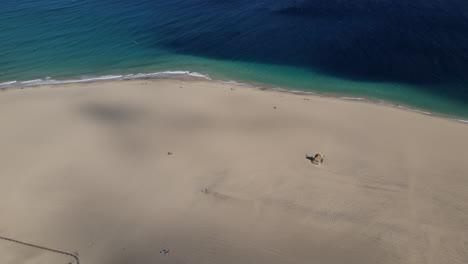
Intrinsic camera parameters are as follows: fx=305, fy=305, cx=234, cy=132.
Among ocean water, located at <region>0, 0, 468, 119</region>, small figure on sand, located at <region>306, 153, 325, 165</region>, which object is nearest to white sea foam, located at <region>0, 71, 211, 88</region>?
ocean water, located at <region>0, 0, 468, 119</region>

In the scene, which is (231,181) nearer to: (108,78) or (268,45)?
(108,78)

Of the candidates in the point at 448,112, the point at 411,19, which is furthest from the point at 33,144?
the point at 411,19

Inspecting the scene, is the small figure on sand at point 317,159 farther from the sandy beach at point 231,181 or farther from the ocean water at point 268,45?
the ocean water at point 268,45

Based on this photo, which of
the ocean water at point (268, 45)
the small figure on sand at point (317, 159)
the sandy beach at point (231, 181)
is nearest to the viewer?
the sandy beach at point (231, 181)

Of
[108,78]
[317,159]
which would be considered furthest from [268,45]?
[317,159]

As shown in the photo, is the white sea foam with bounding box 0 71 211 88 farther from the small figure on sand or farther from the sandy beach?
the small figure on sand

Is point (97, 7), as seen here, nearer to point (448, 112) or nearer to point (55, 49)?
point (55, 49)

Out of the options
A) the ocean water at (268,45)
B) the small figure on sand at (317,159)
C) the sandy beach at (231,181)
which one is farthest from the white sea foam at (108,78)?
the small figure on sand at (317,159)
